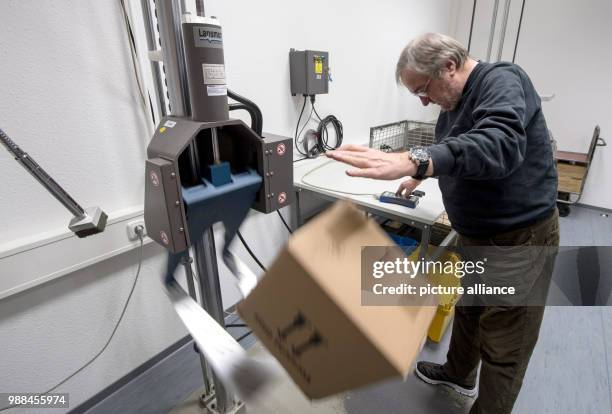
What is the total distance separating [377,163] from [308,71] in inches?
47.3

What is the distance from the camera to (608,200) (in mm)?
3182

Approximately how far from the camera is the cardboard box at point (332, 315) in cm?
36

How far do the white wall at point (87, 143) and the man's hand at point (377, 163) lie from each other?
35.2 inches

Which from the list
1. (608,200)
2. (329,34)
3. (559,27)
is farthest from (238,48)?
(608,200)

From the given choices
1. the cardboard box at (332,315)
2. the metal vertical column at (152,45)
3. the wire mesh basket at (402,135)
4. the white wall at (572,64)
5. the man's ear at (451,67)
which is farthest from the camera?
the white wall at (572,64)

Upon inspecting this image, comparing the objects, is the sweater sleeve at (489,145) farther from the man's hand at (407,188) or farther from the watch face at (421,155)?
the man's hand at (407,188)

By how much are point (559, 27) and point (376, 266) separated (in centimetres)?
387

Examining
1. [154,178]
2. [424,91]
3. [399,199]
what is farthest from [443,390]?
[154,178]

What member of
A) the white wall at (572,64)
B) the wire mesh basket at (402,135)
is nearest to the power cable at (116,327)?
the wire mesh basket at (402,135)

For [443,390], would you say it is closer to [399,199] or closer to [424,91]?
[399,199]

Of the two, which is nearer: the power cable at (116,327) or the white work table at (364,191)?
the power cable at (116,327)

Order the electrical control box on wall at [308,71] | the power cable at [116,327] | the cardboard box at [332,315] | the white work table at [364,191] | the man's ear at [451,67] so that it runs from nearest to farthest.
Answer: the cardboard box at [332,315]
the man's ear at [451,67]
the power cable at [116,327]
the white work table at [364,191]
the electrical control box on wall at [308,71]

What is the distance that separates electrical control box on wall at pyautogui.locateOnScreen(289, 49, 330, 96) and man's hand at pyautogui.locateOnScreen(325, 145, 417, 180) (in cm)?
115

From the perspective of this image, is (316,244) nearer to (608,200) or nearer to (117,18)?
(117,18)
